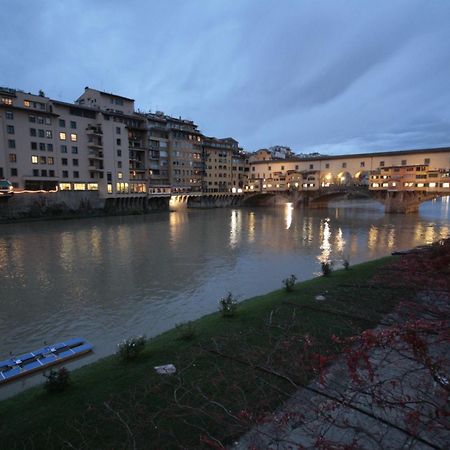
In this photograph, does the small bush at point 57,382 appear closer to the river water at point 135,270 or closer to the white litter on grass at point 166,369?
the white litter on grass at point 166,369

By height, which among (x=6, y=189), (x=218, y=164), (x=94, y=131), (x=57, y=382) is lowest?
(x=57, y=382)

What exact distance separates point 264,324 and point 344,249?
2096 centimetres

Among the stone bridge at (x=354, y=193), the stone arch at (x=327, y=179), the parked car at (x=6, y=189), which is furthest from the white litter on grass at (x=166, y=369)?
the stone arch at (x=327, y=179)

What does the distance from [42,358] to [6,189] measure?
40.5 metres

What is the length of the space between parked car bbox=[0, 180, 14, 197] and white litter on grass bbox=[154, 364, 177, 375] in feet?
145

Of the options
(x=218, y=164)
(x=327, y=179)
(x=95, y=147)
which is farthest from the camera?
(x=218, y=164)

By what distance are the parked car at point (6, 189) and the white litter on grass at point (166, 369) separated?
44.1m

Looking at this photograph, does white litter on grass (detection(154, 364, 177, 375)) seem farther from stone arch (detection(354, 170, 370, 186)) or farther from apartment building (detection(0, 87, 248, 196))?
stone arch (detection(354, 170, 370, 186))

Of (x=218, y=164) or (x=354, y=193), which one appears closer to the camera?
(x=354, y=193)

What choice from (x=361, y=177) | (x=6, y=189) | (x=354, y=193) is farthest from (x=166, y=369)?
(x=361, y=177)

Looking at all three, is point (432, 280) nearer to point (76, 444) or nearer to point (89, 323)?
point (76, 444)

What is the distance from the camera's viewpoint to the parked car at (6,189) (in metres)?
40.9

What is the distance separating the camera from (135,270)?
66.6 ft

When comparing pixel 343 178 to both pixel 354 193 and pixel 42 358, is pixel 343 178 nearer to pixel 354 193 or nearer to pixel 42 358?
pixel 354 193
